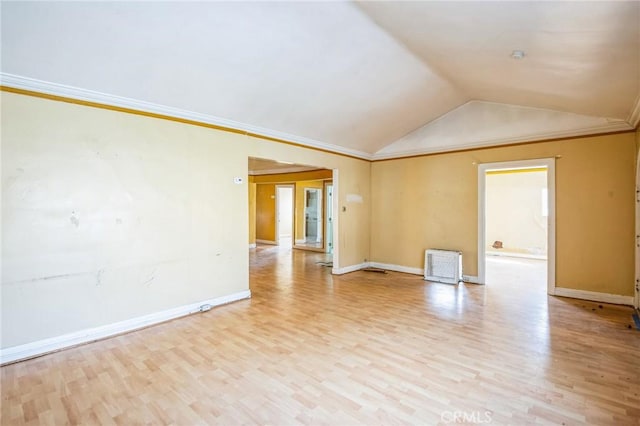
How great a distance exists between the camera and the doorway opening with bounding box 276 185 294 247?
10844 millimetres

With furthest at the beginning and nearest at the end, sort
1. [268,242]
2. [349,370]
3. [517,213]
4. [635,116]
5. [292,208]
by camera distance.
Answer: [268,242] < [292,208] < [517,213] < [635,116] < [349,370]

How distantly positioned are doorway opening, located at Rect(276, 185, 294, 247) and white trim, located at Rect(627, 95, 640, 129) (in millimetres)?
8153

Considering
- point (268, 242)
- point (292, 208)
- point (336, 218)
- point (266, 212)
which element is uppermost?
point (292, 208)

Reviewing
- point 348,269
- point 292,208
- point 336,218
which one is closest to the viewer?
point 336,218

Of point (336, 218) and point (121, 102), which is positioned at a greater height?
point (121, 102)

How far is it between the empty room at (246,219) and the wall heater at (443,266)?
41mm

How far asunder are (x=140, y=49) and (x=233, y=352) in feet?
9.66

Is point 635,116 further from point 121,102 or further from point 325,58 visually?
point 121,102

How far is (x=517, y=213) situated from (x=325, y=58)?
27.7ft

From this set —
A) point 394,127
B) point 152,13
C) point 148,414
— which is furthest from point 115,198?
point 394,127

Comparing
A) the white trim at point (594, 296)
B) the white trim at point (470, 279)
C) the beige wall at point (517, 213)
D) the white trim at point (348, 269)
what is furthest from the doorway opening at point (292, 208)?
the white trim at point (594, 296)

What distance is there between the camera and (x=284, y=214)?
40.7 ft

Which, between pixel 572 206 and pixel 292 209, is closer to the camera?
pixel 572 206

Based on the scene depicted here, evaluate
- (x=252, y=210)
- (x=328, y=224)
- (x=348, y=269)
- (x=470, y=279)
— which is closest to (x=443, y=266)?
(x=470, y=279)
